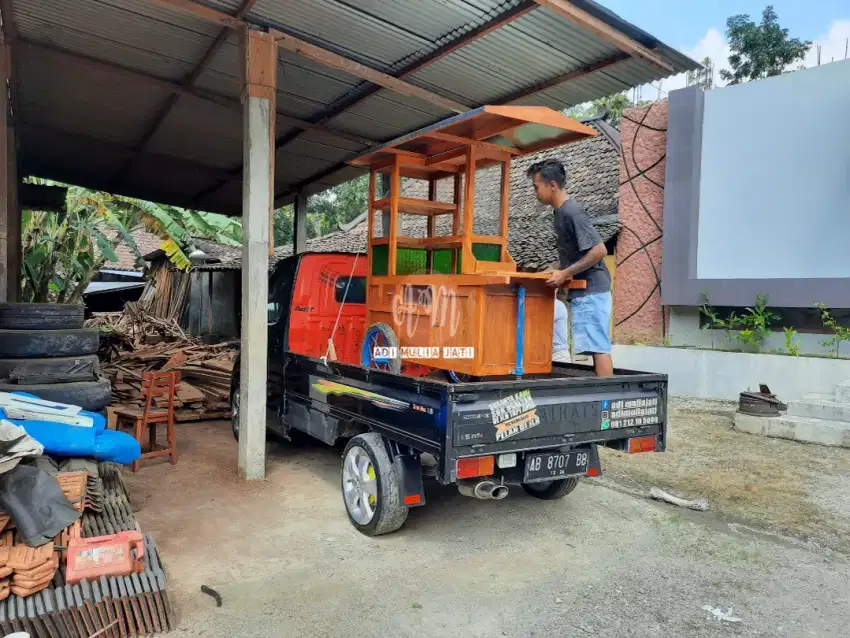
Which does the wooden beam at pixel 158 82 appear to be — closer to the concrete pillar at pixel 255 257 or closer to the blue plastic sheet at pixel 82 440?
the concrete pillar at pixel 255 257

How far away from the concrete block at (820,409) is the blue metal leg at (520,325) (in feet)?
18.1

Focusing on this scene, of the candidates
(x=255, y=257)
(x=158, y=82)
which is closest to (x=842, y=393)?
(x=255, y=257)

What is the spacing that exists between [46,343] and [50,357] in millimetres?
122

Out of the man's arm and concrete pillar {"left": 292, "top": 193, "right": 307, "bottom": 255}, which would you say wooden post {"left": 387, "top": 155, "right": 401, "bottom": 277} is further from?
concrete pillar {"left": 292, "top": 193, "right": 307, "bottom": 255}

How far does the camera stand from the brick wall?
1163 cm

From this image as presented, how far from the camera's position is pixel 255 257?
18.3 feet

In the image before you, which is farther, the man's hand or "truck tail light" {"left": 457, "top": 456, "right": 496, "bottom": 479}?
the man's hand

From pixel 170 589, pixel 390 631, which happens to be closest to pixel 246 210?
pixel 170 589

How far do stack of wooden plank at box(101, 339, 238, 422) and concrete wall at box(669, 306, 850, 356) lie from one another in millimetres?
7796

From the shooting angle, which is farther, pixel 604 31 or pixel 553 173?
pixel 604 31

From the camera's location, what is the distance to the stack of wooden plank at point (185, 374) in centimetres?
835

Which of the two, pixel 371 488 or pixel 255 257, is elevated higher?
pixel 255 257

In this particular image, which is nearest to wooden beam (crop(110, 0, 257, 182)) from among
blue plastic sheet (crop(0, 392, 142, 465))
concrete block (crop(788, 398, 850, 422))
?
blue plastic sheet (crop(0, 392, 142, 465))

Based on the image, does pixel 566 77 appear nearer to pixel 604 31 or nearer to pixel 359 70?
pixel 604 31
